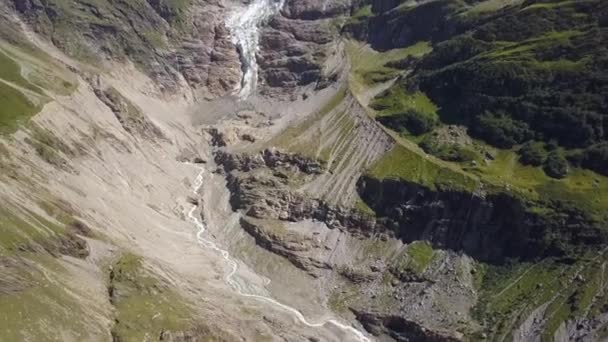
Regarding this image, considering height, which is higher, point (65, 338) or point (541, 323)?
point (541, 323)

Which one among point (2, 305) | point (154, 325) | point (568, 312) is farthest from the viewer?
point (568, 312)

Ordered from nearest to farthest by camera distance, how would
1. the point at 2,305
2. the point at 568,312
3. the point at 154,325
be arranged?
the point at 2,305 < the point at 154,325 < the point at 568,312

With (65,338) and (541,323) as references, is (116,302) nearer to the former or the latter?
(65,338)

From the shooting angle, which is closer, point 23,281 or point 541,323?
point 23,281

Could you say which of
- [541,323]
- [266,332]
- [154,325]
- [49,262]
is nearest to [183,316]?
[154,325]

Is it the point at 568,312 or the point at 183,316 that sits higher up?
the point at 568,312

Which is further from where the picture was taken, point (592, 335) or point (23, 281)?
point (592, 335)

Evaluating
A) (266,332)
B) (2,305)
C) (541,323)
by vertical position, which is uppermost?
(541,323)

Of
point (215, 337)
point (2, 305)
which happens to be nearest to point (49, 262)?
point (2, 305)

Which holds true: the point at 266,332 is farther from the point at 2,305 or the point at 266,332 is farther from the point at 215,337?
the point at 2,305
